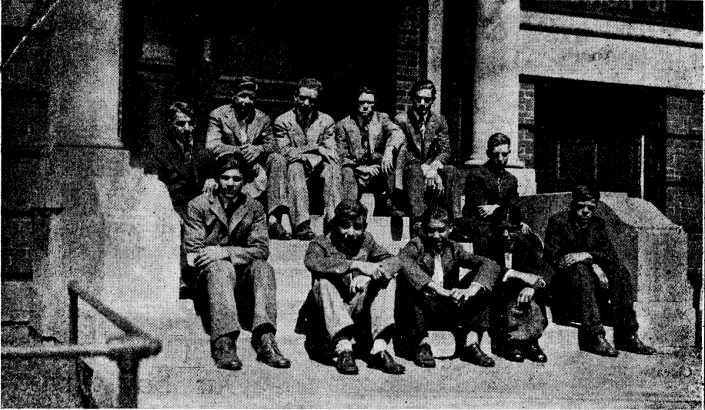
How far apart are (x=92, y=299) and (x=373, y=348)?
1.94 metres

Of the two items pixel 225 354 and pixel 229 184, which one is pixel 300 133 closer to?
pixel 229 184

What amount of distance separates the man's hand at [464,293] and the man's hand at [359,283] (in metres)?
0.73

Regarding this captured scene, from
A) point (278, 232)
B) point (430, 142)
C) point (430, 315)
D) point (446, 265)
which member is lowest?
point (430, 315)

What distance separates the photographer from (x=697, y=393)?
590 centimetres

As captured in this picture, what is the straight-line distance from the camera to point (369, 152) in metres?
7.69

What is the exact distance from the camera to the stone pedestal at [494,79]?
9.20 metres

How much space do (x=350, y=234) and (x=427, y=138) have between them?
8.00 feet

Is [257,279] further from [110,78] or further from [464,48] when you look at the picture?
[464,48]

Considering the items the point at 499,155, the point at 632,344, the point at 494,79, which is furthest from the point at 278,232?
the point at 494,79

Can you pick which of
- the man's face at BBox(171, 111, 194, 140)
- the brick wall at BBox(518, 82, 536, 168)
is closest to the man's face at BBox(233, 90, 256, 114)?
the man's face at BBox(171, 111, 194, 140)

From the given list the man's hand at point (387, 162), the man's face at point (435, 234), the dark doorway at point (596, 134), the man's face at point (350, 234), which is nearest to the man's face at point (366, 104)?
the man's hand at point (387, 162)

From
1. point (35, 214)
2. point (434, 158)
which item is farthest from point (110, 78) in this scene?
point (434, 158)

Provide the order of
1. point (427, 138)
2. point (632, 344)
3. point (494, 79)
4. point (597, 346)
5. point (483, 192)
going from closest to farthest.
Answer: point (597, 346) → point (632, 344) → point (483, 192) → point (427, 138) → point (494, 79)

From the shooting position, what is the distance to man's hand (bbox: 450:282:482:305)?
5863mm
